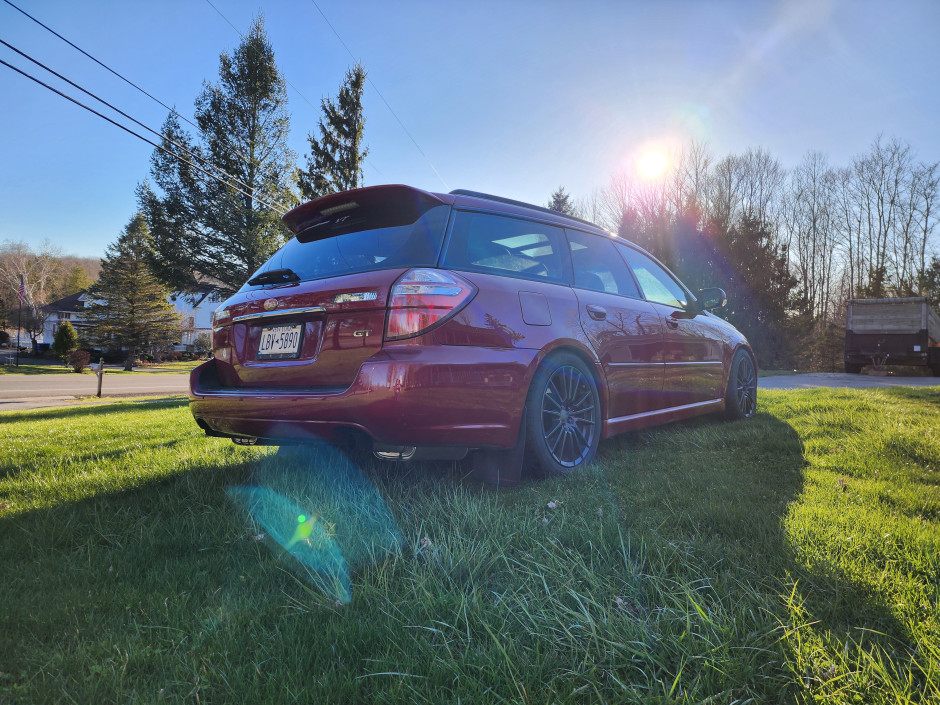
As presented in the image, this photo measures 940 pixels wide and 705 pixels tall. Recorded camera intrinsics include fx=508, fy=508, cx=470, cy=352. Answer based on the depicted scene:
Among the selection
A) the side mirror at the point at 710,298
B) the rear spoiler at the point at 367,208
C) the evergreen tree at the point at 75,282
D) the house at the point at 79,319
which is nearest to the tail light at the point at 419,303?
the rear spoiler at the point at 367,208

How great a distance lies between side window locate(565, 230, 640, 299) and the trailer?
638 inches

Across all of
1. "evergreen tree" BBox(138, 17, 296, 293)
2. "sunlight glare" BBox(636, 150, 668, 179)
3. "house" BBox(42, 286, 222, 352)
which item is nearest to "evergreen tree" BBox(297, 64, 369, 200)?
"evergreen tree" BBox(138, 17, 296, 293)

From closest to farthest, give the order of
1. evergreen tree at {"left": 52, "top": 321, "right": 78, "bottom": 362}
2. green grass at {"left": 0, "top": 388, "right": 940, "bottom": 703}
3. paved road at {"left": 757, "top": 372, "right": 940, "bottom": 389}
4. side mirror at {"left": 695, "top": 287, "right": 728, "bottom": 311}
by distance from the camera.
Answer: green grass at {"left": 0, "top": 388, "right": 940, "bottom": 703}
side mirror at {"left": 695, "top": 287, "right": 728, "bottom": 311}
paved road at {"left": 757, "top": 372, "right": 940, "bottom": 389}
evergreen tree at {"left": 52, "top": 321, "right": 78, "bottom": 362}

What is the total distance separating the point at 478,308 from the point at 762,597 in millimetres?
1564

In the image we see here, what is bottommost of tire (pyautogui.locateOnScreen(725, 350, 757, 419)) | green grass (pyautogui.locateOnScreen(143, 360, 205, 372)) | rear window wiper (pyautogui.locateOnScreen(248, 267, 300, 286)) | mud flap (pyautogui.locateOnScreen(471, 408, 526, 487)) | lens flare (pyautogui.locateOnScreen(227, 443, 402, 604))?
green grass (pyautogui.locateOnScreen(143, 360, 205, 372))

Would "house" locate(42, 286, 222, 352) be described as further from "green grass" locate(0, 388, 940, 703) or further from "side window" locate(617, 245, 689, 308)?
"green grass" locate(0, 388, 940, 703)

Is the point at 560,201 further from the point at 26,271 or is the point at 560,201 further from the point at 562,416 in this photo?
the point at 26,271

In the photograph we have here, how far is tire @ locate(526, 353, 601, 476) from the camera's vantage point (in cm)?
273

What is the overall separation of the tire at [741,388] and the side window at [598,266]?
180cm

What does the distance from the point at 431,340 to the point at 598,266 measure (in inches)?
72.4

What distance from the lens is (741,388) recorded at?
16.9 feet

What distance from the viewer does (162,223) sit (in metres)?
20.9

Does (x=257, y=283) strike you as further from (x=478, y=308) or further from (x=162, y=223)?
(x=162, y=223)

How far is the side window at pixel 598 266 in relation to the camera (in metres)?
3.43
